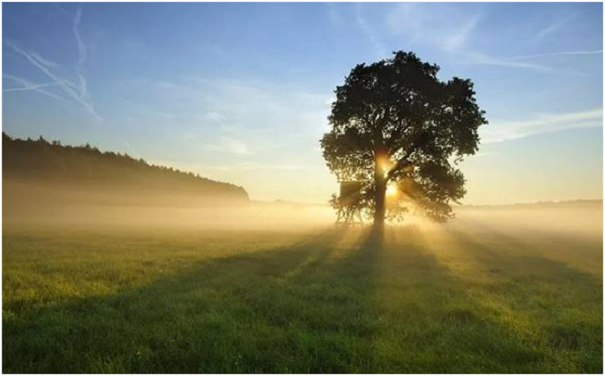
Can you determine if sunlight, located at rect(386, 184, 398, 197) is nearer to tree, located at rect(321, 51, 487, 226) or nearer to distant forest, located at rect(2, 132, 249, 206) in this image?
tree, located at rect(321, 51, 487, 226)

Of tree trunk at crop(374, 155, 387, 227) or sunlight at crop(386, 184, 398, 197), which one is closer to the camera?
tree trunk at crop(374, 155, 387, 227)

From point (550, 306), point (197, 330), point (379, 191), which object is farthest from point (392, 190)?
point (197, 330)

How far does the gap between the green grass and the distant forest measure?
80.3 meters

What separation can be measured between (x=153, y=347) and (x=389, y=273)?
12358 millimetres

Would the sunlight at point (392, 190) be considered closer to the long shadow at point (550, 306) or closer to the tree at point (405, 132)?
the tree at point (405, 132)

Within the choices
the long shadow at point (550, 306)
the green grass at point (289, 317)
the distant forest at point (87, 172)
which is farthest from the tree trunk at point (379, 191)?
the distant forest at point (87, 172)

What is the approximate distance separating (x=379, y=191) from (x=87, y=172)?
301 feet

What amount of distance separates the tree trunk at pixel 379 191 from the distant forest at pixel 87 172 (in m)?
70.4

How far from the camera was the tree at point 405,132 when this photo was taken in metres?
37.7

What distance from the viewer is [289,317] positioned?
1117 cm

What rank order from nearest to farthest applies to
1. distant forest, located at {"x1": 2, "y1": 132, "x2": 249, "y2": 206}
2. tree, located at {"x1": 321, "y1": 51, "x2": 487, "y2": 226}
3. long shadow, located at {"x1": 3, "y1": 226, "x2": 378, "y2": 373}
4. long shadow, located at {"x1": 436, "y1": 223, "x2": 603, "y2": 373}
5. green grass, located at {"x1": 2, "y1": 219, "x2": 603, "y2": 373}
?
long shadow, located at {"x1": 3, "y1": 226, "x2": 378, "y2": 373}, green grass, located at {"x1": 2, "y1": 219, "x2": 603, "y2": 373}, long shadow, located at {"x1": 436, "y1": 223, "x2": 603, "y2": 373}, tree, located at {"x1": 321, "y1": 51, "x2": 487, "y2": 226}, distant forest, located at {"x1": 2, "y1": 132, "x2": 249, "y2": 206}

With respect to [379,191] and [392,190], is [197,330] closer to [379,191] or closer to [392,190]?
[379,191]

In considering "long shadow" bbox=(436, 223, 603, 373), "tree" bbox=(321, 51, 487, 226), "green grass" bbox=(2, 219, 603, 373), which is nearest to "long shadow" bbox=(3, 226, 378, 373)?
"green grass" bbox=(2, 219, 603, 373)

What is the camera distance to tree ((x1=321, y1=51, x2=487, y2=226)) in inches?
1484
